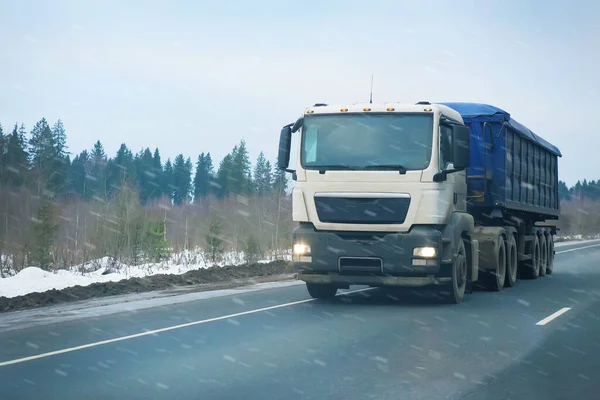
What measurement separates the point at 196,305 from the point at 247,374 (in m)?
6.63

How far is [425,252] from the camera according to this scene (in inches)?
512

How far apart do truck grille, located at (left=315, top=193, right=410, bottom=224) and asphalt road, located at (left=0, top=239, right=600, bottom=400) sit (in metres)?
→ 1.50

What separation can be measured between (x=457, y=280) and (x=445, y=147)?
2.57m

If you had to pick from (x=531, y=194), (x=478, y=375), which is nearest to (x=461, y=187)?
(x=531, y=194)

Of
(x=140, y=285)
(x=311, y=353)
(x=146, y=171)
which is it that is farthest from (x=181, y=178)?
(x=311, y=353)

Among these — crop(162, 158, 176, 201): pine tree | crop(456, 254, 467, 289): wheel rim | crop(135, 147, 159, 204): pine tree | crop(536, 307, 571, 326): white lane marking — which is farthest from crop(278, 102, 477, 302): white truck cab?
crop(162, 158, 176, 201): pine tree

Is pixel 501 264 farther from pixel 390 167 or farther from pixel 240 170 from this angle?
pixel 240 170

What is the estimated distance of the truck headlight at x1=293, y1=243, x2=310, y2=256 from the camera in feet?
44.3

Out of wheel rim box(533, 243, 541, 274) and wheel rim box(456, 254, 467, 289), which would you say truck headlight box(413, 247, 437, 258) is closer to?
wheel rim box(456, 254, 467, 289)

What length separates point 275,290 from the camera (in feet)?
56.5

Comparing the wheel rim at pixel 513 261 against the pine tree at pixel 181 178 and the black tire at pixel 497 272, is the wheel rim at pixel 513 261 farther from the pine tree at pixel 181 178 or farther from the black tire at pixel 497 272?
the pine tree at pixel 181 178

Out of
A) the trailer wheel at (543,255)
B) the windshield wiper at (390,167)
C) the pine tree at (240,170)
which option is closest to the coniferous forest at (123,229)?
the trailer wheel at (543,255)

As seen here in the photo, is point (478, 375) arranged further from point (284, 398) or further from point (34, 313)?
point (34, 313)

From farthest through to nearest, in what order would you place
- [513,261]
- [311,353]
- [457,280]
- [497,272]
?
[513,261], [497,272], [457,280], [311,353]
